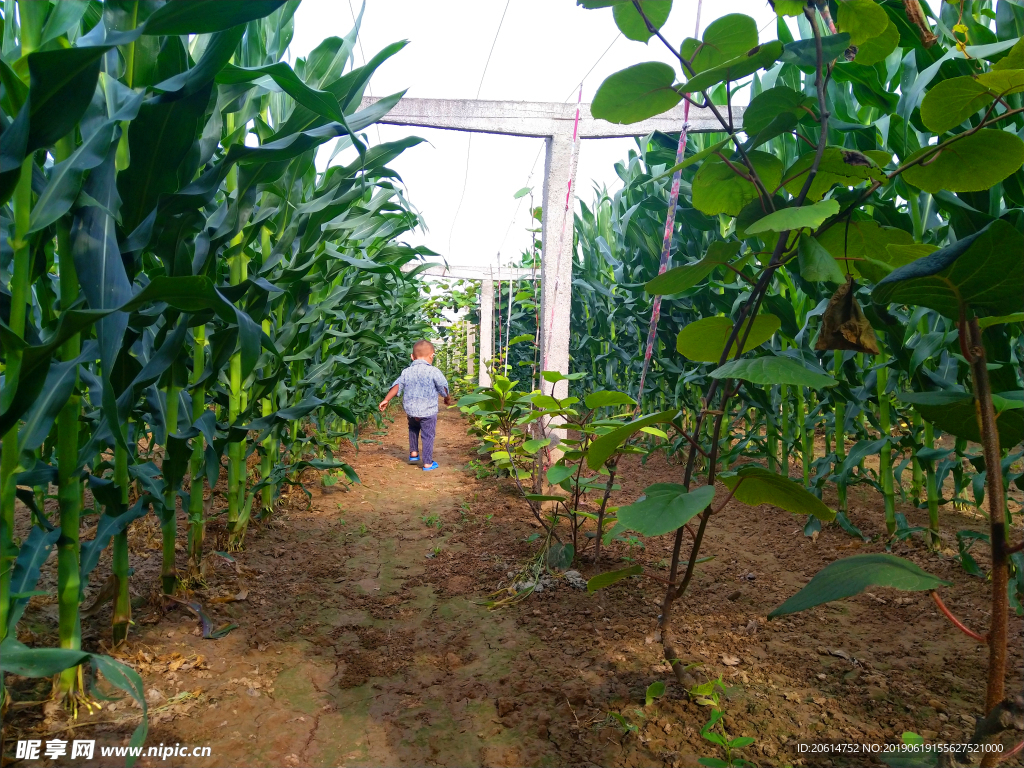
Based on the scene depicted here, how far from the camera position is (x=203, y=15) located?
122 cm

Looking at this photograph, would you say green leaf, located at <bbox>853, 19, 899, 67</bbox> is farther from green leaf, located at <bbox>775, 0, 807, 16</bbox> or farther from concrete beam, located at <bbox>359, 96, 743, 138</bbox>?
concrete beam, located at <bbox>359, 96, 743, 138</bbox>

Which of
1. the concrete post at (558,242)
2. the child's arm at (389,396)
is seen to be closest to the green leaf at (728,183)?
the concrete post at (558,242)

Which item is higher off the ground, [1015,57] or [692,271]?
[1015,57]

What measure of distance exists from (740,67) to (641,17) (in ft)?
0.81

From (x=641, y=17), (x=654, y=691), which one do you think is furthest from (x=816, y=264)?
(x=654, y=691)

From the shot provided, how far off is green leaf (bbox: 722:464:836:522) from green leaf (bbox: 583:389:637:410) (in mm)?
432

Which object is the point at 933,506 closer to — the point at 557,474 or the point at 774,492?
the point at 557,474

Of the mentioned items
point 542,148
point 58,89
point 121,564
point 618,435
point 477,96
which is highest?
point 477,96

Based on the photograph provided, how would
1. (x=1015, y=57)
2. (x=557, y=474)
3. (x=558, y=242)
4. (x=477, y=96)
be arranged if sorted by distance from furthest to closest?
(x=477, y=96)
(x=558, y=242)
(x=557, y=474)
(x=1015, y=57)

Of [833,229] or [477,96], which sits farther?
[477,96]

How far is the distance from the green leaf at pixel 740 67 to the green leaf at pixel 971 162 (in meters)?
0.30

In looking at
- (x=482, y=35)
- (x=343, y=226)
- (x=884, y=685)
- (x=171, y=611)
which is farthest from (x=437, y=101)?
(x=884, y=685)

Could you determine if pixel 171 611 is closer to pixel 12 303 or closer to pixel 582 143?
pixel 12 303

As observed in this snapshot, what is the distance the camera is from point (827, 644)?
6.20 feet
